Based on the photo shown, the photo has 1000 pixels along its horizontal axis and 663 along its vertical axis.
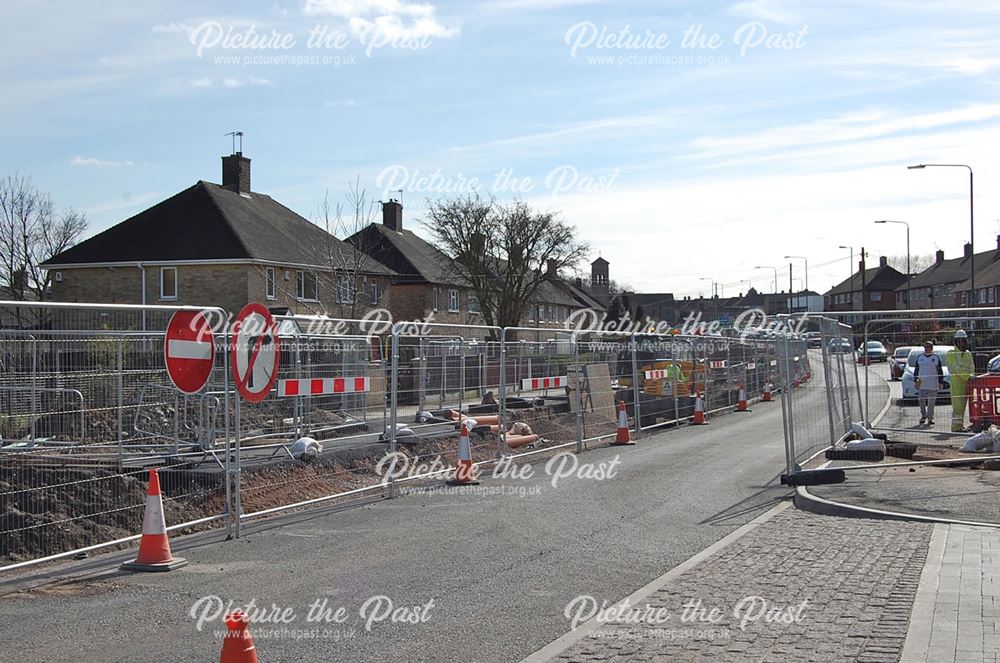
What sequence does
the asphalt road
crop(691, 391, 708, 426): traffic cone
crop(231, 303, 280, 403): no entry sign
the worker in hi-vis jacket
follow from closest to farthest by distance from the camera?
1. the asphalt road
2. crop(231, 303, 280, 403): no entry sign
3. the worker in hi-vis jacket
4. crop(691, 391, 708, 426): traffic cone

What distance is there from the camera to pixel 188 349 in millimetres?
9211

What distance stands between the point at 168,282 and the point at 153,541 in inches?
1439

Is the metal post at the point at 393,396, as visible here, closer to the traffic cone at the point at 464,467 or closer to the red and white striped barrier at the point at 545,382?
the traffic cone at the point at 464,467

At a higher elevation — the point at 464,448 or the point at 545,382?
the point at 545,382

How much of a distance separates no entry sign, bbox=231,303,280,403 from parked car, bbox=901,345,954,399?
35.8 feet

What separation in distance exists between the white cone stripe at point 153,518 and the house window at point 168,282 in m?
36.1

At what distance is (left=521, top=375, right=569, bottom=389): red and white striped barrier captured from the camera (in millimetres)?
17156

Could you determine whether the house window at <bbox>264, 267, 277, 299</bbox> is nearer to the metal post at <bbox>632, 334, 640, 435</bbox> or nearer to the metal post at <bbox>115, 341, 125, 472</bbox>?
the metal post at <bbox>632, 334, 640, 435</bbox>

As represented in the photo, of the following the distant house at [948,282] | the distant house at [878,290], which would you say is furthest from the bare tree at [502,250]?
the distant house at [878,290]

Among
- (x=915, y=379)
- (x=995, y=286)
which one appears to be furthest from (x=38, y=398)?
(x=995, y=286)

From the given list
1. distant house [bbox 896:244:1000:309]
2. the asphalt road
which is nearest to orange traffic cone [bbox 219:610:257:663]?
the asphalt road

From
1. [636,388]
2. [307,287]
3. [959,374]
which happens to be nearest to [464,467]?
[636,388]

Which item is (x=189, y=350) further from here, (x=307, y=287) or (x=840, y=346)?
(x=307, y=287)

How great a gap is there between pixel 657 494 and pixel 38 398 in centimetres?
724
